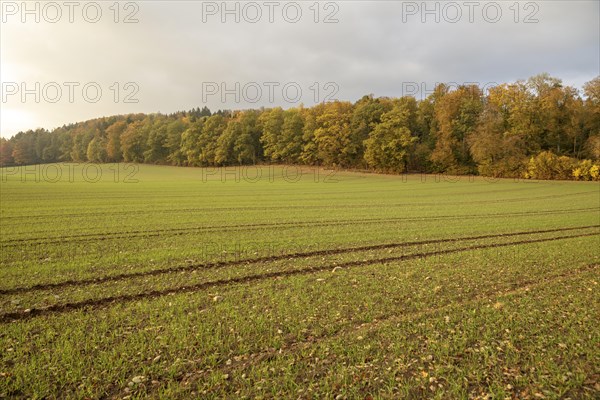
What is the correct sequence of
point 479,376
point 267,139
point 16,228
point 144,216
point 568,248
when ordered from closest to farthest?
1. point 479,376
2. point 568,248
3. point 16,228
4. point 144,216
5. point 267,139

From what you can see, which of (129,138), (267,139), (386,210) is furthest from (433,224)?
(129,138)

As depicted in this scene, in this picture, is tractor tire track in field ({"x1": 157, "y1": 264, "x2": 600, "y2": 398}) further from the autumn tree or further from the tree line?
the autumn tree

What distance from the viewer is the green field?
5.69 m

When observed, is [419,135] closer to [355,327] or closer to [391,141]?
[391,141]

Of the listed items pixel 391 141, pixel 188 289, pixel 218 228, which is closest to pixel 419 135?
pixel 391 141

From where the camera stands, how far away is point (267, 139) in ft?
312

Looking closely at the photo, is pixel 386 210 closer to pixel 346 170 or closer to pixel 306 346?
pixel 306 346

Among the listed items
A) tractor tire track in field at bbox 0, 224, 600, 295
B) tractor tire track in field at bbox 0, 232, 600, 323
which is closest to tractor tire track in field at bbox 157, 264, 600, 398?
tractor tire track in field at bbox 0, 232, 600, 323

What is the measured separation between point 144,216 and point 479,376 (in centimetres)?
2194

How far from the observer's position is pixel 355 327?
7500 mm

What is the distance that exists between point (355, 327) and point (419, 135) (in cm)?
7999

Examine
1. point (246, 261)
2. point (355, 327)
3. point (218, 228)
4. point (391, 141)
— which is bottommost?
point (355, 327)

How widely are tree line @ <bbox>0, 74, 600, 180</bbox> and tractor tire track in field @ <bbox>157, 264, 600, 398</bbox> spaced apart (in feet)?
190

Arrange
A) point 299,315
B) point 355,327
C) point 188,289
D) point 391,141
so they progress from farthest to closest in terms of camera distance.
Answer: point 391,141 → point 188,289 → point 299,315 → point 355,327
